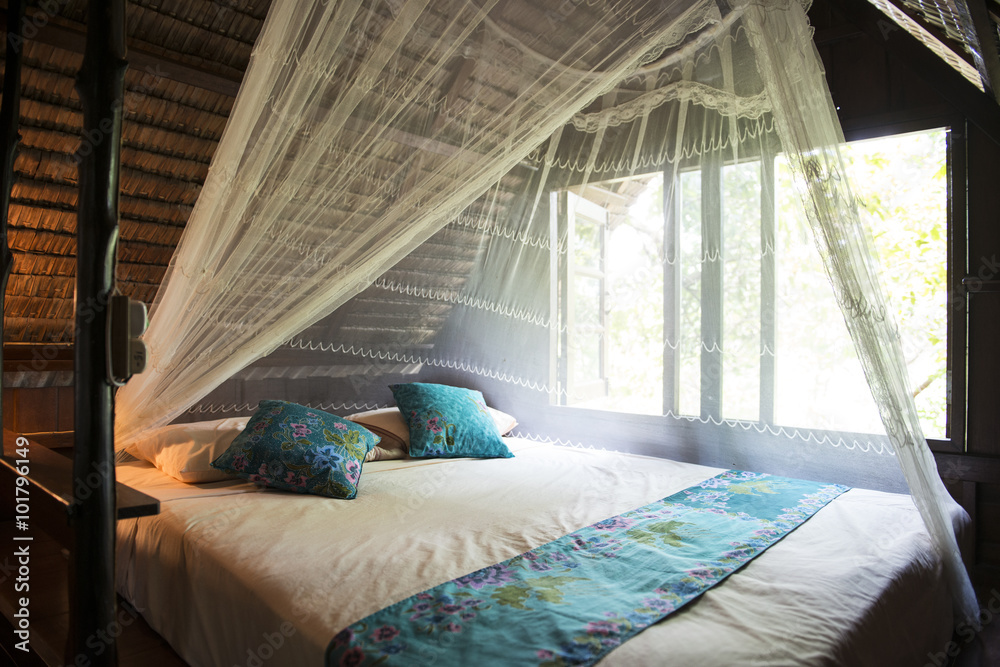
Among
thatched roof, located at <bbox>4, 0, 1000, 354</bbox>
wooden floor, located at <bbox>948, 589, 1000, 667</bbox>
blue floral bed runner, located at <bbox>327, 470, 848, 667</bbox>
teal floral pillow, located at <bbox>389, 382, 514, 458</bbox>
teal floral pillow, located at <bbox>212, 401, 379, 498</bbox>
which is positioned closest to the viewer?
blue floral bed runner, located at <bbox>327, 470, 848, 667</bbox>

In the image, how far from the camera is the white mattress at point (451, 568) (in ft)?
4.07

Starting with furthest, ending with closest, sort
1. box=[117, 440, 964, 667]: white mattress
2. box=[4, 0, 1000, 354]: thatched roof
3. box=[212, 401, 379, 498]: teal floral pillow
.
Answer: box=[212, 401, 379, 498]: teal floral pillow
box=[4, 0, 1000, 354]: thatched roof
box=[117, 440, 964, 667]: white mattress

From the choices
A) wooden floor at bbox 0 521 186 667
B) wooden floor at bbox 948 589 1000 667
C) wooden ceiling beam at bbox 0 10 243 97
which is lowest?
wooden floor at bbox 948 589 1000 667

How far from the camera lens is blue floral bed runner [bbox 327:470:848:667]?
3.74 feet

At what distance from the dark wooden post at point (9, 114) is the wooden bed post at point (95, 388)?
755mm

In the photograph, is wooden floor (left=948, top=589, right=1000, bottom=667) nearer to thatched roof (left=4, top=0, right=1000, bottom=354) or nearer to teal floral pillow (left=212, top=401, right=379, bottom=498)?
thatched roof (left=4, top=0, right=1000, bottom=354)

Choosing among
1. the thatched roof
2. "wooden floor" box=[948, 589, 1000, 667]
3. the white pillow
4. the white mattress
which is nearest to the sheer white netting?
"wooden floor" box=[948, 589, 1000, 667]

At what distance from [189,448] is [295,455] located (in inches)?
17.3

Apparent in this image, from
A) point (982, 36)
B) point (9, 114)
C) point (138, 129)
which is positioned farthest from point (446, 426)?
point (982, 36)

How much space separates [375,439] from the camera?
106 inches

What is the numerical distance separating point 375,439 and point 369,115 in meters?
1.42

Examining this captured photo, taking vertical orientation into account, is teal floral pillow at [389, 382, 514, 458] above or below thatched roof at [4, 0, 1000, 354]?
below

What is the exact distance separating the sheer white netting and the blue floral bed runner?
18.9 inches

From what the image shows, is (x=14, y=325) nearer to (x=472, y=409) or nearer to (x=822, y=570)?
(x=472, y=409)
